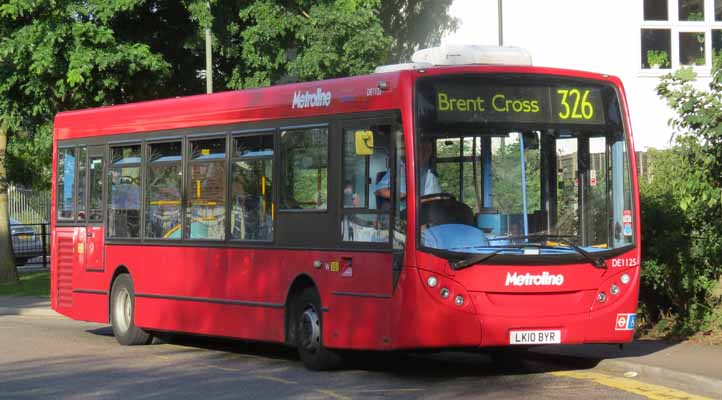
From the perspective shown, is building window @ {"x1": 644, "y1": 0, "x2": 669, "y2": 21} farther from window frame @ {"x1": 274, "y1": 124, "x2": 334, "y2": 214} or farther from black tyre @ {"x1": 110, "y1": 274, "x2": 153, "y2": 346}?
window frame @ {"x1": 274, "y1": 124, "x2": 334, "y2": 214}

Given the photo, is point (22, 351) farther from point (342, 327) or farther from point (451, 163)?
point (451, 163)

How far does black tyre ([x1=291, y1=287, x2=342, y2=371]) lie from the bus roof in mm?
1888

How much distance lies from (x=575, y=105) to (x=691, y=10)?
1677 centimetres

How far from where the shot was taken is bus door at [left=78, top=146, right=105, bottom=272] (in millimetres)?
18469

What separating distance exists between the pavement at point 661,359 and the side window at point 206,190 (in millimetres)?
3848

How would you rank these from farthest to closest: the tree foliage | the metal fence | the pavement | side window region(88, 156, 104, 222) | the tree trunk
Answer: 1. the metal fence
2. the tree trunk
3. side window region(88, 156, 104, 222)
4. the tree foliage
5. the pavement

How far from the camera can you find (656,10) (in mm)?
29250

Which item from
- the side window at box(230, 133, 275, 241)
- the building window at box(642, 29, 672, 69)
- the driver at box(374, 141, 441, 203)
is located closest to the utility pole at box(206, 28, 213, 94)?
the building window at box(642, 29, 672, 69)

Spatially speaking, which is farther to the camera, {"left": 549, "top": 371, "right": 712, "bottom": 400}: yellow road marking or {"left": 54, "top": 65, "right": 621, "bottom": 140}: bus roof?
{"left": 54, "top": 65, "right": 621, "bottom": 140}: bus roof

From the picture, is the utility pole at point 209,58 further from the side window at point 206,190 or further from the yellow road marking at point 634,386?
the yellow road marking at point 634,386

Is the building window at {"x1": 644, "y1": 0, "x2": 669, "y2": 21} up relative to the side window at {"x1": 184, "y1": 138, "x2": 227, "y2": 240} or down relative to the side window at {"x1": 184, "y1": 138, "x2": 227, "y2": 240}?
up

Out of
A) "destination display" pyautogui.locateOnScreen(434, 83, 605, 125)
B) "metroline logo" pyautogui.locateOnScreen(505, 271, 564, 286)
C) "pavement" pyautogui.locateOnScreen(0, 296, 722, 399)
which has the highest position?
"destination display" pyautogui.locateOnScreen(434, 83, 605, 125)

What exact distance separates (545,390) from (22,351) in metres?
7.33

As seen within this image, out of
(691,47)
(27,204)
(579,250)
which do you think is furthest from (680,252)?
(27,204)
